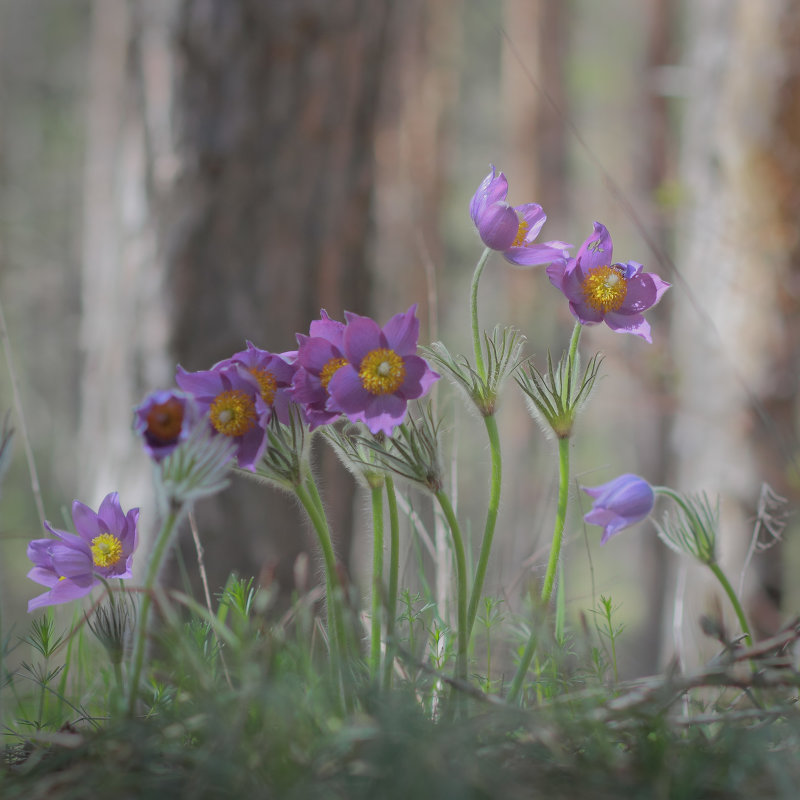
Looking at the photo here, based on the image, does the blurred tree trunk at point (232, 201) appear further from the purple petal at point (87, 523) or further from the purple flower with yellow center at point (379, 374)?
the purple flower with yellow center at point (379, 374)

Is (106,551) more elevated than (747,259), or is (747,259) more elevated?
(747,259)

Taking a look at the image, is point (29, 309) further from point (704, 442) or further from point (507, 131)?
point (704, 442)

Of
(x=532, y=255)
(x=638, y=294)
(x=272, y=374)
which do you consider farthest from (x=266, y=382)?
(x=638, y=294)

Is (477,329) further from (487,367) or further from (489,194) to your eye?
(489,194)

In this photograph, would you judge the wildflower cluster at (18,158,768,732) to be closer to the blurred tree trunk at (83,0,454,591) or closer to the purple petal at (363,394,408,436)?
the purple petal at (363,394,408,436)

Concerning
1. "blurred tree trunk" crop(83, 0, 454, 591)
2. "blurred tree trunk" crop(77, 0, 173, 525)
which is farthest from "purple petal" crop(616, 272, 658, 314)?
"blurred tree trunk" crop(77, 0, 173, 525)

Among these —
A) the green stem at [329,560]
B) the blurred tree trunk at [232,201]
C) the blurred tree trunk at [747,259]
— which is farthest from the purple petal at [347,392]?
the blurred tree trunk at [747,259]
